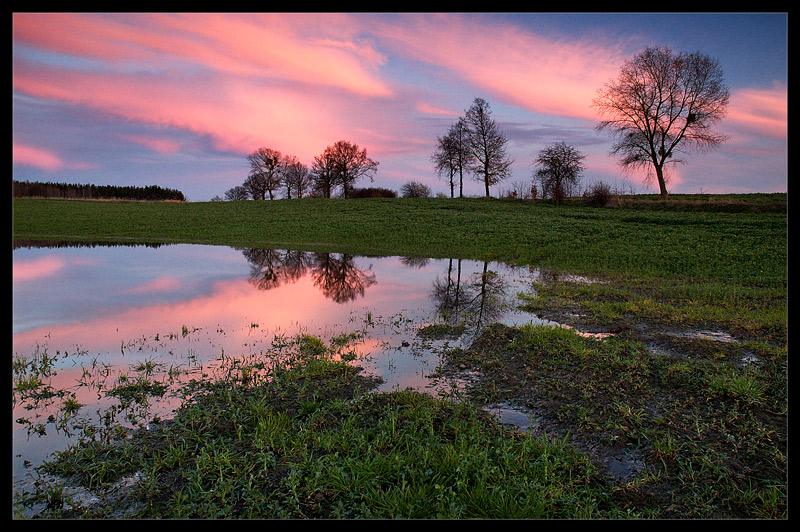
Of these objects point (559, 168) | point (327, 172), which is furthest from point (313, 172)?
point (559, 168)

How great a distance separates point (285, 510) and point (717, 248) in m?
22.6

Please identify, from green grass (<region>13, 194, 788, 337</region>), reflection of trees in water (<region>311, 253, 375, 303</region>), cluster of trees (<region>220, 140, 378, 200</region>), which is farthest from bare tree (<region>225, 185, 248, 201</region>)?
reflection of trees in water (<region>311, 253, 375, 303</region>)

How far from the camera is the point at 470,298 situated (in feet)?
41.1

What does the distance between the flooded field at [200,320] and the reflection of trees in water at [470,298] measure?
0.17 feet

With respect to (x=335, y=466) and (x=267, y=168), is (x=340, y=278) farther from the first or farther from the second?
(x=267, y=168)

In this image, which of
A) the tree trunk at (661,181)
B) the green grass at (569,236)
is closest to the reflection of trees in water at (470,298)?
the green grass at (569,236)

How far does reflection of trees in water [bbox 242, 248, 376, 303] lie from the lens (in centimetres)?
1399

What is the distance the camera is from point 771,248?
18.8 metres

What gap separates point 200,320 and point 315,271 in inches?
311

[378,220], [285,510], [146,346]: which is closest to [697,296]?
[285,510]

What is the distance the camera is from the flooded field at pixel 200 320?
A: 18.4ft

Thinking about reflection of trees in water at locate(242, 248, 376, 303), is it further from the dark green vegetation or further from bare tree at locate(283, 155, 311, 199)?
bare tree at locate(283, 155, 311, 199)

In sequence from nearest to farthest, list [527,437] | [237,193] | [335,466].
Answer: [335,466] < [527,437] < [237,193]

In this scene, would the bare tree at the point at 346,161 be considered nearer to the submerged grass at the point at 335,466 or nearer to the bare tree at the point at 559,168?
the bare tree at the point at 559,168
